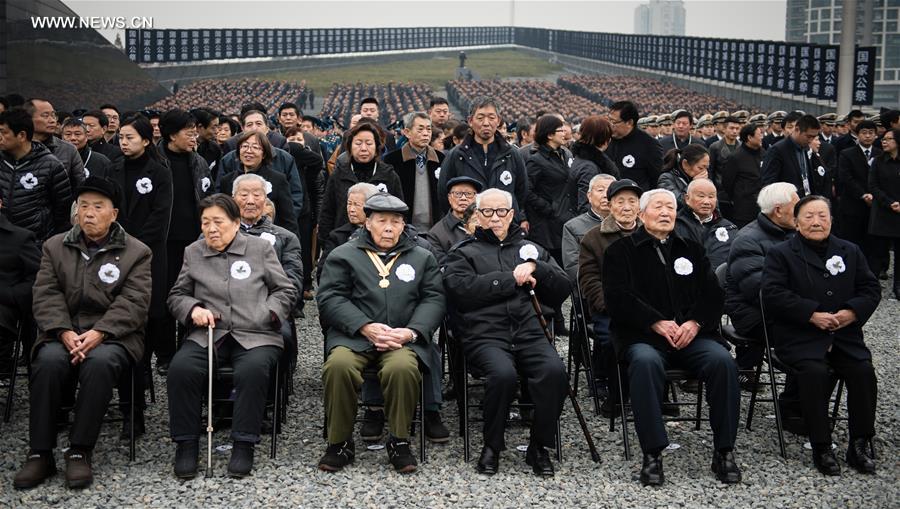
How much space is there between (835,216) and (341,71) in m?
58.6

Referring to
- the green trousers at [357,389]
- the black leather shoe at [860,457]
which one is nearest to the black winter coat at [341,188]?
the green trousers at [357,389]

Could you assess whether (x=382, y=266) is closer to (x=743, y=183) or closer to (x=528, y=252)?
(x=528, y=252)

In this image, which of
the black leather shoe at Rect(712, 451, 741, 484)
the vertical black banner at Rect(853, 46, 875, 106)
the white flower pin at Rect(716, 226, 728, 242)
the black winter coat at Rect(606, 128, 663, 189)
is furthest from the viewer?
the vertical black banner at Rect(853, 46, 875, 106)

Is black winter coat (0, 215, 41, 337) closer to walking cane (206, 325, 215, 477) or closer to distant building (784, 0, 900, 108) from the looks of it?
walking cane (206, 325, 215, 477)

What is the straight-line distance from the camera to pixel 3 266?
233 inches

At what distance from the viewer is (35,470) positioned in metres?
5.05

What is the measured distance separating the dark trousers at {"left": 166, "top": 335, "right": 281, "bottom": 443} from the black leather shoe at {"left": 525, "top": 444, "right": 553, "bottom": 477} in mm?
1437

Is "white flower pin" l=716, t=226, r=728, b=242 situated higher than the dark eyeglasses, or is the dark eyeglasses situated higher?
the dark eyeglasses

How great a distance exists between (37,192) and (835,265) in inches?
195

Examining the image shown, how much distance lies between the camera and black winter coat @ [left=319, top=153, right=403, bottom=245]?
7.75m

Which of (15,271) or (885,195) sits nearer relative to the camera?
(15,271)

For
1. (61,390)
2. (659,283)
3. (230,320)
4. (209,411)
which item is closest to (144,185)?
(230,320)

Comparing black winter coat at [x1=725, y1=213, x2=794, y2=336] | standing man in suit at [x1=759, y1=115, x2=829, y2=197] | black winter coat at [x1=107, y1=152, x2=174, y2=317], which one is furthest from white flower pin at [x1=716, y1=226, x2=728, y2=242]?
black winter coat at [x1=107, y1=152, x2=174, y2=317]

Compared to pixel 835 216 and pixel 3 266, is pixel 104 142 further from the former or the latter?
pixel 835 216
